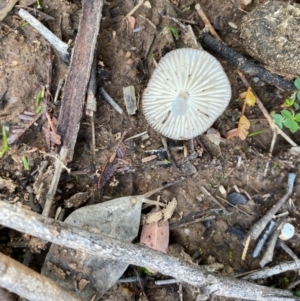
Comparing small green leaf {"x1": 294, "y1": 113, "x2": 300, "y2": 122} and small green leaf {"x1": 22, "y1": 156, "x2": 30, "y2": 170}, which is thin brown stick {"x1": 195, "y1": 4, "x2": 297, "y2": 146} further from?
small green leaf {"x1": 22, "y1": 156, "x2": 30, "y2": 170}

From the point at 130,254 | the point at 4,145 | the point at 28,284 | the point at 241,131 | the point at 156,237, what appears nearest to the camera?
the point at 28,284

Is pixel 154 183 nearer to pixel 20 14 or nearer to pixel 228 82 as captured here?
pixel 228 82

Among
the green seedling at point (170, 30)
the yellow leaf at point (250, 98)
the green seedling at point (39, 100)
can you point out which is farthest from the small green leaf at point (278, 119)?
the green seedling at point (39, 100)

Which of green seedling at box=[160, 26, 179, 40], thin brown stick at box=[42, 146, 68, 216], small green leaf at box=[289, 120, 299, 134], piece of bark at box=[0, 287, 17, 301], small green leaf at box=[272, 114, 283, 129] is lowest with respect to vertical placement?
piece of bark at box=[0, 287, 17, 301]

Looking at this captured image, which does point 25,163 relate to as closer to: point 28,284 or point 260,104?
point 28,284

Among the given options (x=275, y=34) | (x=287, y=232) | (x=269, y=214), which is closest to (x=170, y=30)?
(x=275, y=34)

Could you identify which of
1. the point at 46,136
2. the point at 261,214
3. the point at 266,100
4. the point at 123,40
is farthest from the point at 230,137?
the point at 46,136

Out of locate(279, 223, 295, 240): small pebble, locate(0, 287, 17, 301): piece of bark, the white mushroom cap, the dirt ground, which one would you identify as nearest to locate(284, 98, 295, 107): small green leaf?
the dirt ground

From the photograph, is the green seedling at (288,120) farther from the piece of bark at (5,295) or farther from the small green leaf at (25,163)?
the piece of bark at (5,295)
